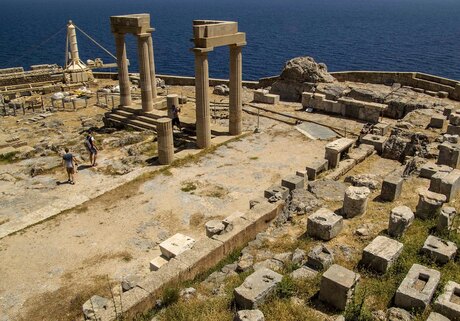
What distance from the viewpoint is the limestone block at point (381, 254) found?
9.88m

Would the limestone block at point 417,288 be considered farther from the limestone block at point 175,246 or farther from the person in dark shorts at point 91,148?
the person in dark shorts at point 91,148

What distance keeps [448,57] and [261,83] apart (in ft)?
175

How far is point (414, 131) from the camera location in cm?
2083

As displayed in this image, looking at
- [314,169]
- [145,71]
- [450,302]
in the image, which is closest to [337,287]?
[450,302]

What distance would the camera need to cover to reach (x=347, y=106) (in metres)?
25.6

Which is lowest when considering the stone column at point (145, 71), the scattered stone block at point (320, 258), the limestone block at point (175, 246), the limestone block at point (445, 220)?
the limestone block at point (175, 246)

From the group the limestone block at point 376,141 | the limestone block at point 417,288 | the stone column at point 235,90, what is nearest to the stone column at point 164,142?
the stone column at point 235,90

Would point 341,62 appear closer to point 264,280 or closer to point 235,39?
point 235,39

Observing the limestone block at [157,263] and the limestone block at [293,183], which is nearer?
the limestone block at [157,263]

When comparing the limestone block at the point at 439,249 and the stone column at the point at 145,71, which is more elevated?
the stone column at the point at 145,71

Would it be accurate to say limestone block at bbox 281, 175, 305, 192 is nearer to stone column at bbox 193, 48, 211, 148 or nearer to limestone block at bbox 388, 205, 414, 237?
limestone block at bbox 388, 205, 414, 237

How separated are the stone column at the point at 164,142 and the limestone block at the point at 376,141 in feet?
29.4

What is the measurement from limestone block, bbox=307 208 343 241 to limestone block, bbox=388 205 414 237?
1336mm

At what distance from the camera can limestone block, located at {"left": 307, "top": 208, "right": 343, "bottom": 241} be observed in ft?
38.5
